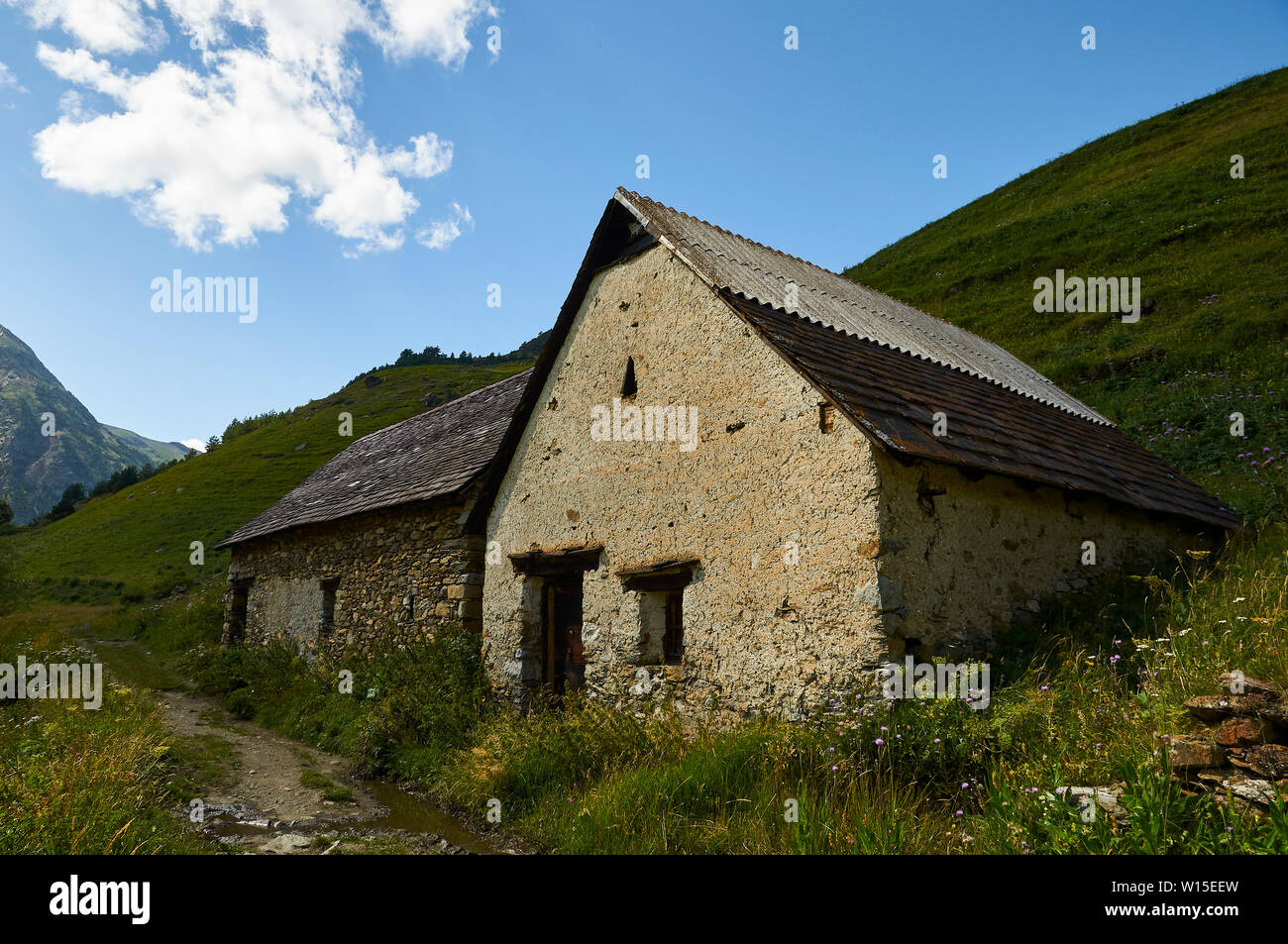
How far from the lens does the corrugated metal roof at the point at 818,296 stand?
7555mm

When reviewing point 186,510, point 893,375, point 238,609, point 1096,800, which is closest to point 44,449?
point 186,510

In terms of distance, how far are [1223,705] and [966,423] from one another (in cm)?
364

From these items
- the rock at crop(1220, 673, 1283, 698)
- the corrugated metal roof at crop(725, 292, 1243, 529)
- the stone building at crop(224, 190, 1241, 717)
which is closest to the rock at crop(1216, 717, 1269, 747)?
the rock at crop(1220, 673, 1283, 698)

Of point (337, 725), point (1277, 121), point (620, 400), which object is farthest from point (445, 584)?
point (1277, 121)

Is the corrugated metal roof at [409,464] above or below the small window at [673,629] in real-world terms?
above

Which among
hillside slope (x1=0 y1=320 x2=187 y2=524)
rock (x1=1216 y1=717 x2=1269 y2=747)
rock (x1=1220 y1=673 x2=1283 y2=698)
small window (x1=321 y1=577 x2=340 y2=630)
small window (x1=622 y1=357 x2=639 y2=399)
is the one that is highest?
hillside slope (x1=0 y1=320 x2=187 y2=524)

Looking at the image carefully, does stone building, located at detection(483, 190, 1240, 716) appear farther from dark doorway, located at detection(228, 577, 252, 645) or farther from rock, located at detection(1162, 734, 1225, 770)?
dark doorway, located at detection(228, 577, 252, 645)

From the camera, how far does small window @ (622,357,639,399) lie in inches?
306

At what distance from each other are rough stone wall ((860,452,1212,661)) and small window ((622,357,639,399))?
10.7 feet

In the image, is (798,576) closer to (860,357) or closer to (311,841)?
(860,357)

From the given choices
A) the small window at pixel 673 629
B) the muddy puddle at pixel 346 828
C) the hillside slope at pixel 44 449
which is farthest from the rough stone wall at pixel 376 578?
the hillside slope at pixel 44 449

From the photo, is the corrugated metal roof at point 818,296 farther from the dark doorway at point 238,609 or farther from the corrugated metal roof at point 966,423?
the dark doorway at point 238,609

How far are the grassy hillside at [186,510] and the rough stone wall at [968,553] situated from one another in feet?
90.5

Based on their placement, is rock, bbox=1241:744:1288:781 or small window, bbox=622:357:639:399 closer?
rock, bbox=1241:744:1288:781
